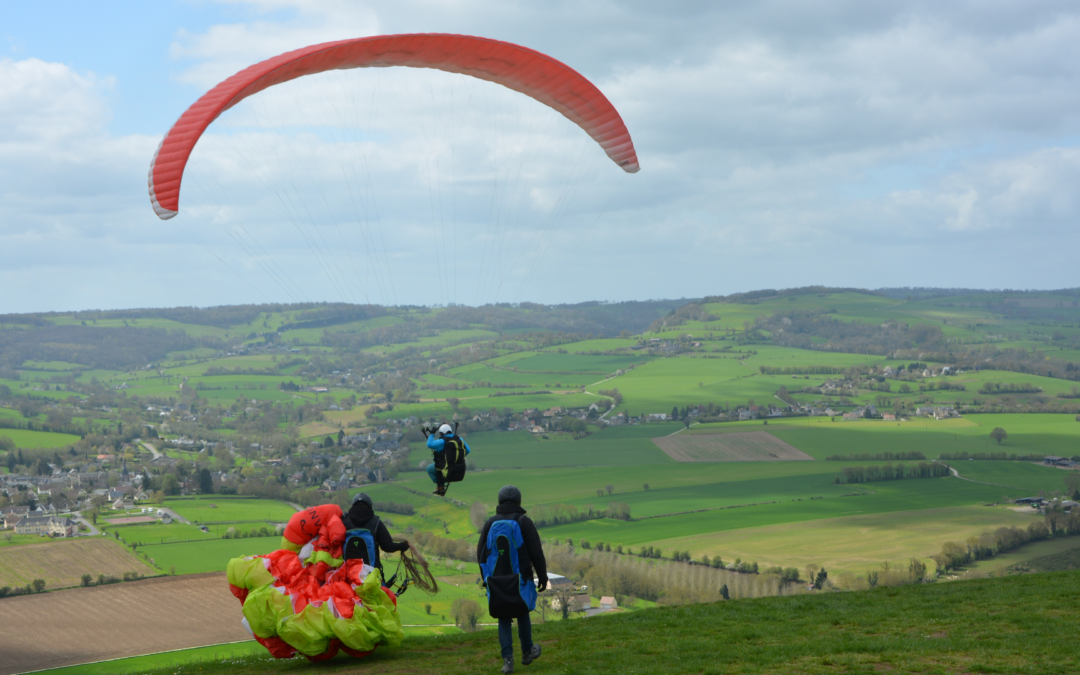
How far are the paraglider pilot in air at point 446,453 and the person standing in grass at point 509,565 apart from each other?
8.84 feet

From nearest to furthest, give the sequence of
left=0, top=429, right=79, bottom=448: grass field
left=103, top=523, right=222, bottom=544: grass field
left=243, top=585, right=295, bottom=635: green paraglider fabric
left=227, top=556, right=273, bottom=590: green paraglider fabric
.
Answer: left=243, top=585, right=295, bottom=635: green paraglider fabric, left=227, top=556, right=273, bottom=590: green paraglider fabric, left=103, top=523, right=222, bottom=544: grass field, left=0, top=429, right=79, bottom=448: grass field

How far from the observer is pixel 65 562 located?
32.9 m

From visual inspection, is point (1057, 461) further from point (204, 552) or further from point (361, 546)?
point (361, 546)

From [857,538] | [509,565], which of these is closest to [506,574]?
[509,565]

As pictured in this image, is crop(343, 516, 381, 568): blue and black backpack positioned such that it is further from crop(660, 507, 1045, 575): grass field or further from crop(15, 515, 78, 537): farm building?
crop(15, 515, 78, 537): farm building

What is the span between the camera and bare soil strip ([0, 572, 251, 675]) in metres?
19.9

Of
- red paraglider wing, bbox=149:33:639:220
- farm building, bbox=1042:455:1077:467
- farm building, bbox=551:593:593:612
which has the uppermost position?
red paraglider wing, bbox=149:33:639:220

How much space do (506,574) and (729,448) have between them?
184 ft

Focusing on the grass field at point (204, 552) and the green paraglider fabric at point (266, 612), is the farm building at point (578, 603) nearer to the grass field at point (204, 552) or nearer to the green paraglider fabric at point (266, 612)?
the grass field at point (204, 552)

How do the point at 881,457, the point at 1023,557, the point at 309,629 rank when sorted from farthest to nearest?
the point at 881,457 < the point at 1023,557 < the point at 309,629

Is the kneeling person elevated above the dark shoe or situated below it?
above

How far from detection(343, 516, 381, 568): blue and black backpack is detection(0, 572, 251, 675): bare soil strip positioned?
49.9 ft

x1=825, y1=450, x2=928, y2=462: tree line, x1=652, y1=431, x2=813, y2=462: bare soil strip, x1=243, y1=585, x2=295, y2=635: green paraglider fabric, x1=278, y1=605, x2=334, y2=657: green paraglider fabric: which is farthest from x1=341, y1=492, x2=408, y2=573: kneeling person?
x1=825, y1=450, x2=928, y2=462: tree line

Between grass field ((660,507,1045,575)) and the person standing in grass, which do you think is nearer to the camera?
the person standing in grass
